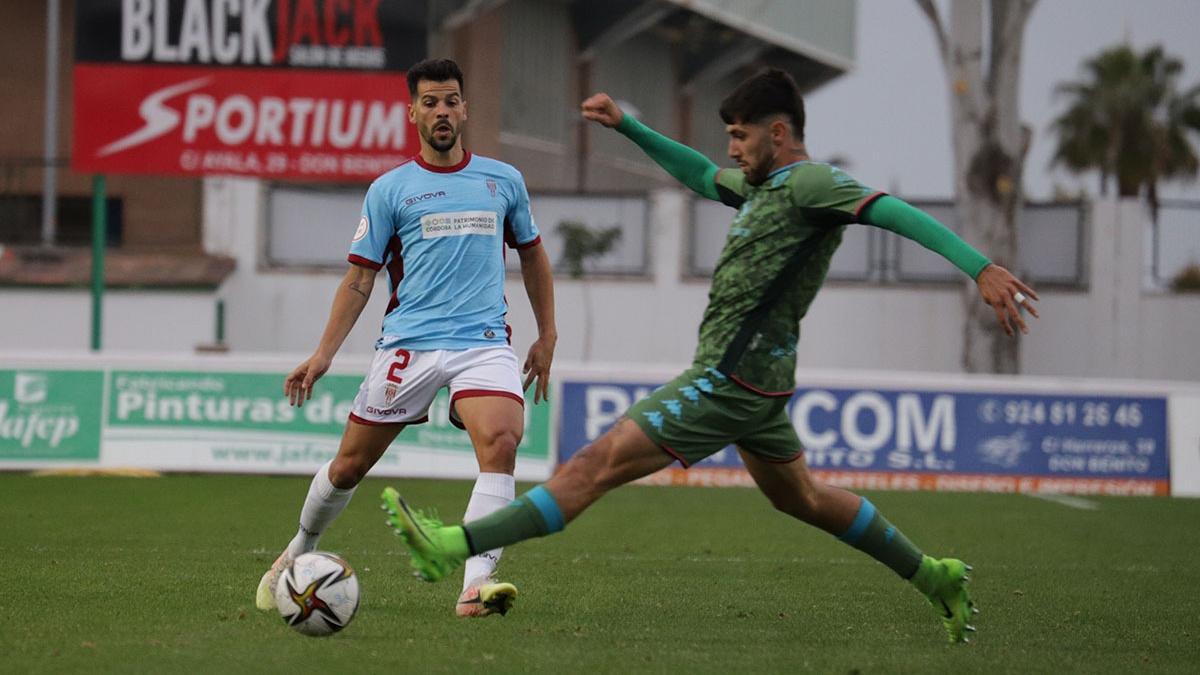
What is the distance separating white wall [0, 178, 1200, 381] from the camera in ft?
85.5

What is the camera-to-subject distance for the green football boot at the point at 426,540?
5785 millimetres

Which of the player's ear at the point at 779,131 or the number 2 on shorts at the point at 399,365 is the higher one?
the player's ear at the point at 779,131

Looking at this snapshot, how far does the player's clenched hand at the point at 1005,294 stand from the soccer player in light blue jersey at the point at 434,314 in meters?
2.26

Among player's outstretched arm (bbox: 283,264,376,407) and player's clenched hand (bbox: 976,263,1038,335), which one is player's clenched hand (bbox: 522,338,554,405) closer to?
player's outstretched arm (bbox: 283,264,376,407)

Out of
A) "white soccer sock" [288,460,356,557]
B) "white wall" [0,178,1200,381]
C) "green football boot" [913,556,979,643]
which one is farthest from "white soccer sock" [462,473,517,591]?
"white wall" [0,178,1200,381]

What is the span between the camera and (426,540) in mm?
5836

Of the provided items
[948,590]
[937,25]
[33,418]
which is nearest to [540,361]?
[948,590]

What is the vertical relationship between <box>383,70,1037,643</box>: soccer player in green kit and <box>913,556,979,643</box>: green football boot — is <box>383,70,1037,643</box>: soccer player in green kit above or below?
above

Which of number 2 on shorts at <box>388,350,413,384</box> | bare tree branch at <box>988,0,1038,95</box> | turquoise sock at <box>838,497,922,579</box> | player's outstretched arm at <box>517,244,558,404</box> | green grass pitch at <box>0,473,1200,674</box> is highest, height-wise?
bare tree branch at <box>988,0,1038,95</box>

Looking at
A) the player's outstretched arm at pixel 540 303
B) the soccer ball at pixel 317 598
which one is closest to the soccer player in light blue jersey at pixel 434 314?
the player's outstretched arm at pixel 540 303

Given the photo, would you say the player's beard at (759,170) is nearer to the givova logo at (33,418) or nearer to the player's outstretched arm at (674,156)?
the player's outstretched arm at (674,156)

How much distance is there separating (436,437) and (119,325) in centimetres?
986

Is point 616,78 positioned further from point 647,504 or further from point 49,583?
point 49,583

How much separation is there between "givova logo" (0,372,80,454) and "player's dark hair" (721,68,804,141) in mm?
12219
